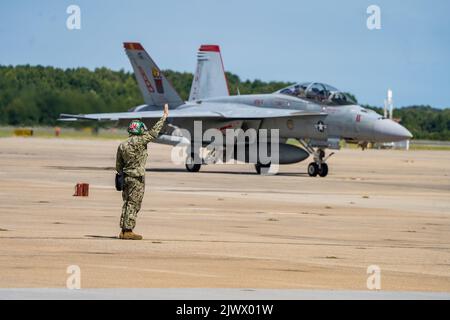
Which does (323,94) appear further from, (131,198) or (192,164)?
(131,198)

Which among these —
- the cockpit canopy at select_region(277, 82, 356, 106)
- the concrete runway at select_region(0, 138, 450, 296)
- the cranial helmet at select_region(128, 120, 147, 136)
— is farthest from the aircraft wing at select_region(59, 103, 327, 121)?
the cranial helmet at select_region(128, 120, 147, 136)

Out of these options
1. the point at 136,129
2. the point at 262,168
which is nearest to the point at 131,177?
the point at 136,129

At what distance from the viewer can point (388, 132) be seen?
33.1m

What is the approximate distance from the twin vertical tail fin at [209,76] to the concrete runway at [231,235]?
479 inches

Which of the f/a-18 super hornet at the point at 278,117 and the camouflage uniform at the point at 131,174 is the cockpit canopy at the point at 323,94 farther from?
the camouflage uniform at the point at 131,174

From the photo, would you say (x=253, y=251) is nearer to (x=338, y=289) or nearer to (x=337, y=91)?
(x=338, y=289)

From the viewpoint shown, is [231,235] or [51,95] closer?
[231,235]

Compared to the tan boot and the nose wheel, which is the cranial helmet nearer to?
the tan boot

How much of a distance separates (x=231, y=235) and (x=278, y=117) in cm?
1893

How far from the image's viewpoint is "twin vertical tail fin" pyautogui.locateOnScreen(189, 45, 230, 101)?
1671 inches

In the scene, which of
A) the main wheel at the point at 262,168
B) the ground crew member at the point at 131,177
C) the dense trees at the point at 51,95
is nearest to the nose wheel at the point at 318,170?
the main wheel at the point at 262,168

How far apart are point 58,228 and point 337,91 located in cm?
1907

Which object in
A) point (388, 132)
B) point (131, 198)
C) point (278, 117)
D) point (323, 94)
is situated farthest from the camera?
point (278, 117)

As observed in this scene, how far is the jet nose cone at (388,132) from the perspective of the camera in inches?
1304
